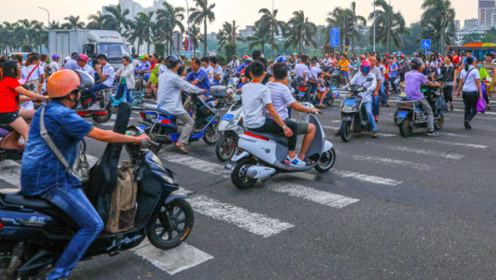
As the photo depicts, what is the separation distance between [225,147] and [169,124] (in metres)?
1.07

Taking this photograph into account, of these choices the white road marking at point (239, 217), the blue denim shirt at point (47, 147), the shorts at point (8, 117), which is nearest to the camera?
the blue denim shirt at point (47, 147)

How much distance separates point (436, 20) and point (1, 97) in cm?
5645

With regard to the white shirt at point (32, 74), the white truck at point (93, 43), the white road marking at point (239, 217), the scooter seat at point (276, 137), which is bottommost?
the white road marking at point (239, 217)

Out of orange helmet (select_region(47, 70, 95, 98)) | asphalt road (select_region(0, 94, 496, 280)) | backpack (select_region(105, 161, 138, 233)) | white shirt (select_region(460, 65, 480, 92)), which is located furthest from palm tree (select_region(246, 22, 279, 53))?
orange helmet (select_region(47, 70, 95, 98))

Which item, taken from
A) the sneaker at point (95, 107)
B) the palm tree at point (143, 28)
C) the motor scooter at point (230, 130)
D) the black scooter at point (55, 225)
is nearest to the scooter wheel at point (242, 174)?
the motor scooter at point (230, 130)

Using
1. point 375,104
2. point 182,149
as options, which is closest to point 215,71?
point 375,104

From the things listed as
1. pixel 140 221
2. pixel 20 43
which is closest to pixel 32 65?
pixel 140 221

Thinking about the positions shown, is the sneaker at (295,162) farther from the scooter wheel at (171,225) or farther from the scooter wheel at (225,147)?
the scooter wheel at (171,225)

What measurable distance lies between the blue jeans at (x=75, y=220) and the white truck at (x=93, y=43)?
26518 mm

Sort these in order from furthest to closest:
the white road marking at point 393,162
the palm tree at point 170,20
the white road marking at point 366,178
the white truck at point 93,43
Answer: the palm tree at point 170,20, the white truck at point 93,43, the white road marking at point 393,162, the white road marking at point 366,178

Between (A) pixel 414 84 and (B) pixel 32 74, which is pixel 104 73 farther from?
(A) pixel 414 84

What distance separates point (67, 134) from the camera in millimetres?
3602

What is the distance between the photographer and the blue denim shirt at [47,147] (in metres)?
3.58

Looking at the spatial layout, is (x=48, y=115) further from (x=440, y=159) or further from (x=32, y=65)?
(x=32, y=65)
